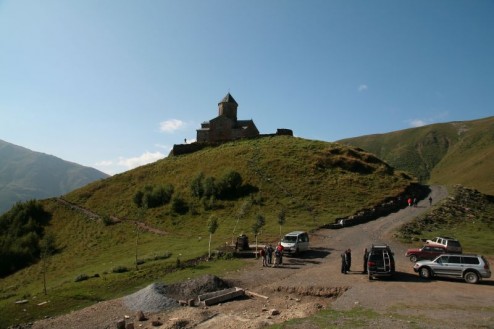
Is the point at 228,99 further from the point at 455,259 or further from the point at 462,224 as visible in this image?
the point at 455,259

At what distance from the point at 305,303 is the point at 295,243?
12524 mm

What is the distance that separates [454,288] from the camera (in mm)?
21016

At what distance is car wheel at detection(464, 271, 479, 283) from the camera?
2241 centimetres

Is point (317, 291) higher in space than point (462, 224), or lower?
lower

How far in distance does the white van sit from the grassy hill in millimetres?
4449

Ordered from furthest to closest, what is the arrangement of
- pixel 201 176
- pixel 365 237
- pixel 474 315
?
pixel 201 176 → pixel 365 237 → pixel 474 315

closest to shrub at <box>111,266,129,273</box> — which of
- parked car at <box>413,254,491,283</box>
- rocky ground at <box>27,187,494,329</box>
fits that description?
rocky ground at <box>27,187,494,329</box>

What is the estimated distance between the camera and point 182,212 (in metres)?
56.5

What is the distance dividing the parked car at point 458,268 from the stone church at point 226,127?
73.8 m

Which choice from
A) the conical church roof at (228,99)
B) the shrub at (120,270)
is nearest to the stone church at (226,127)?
the conical church roof at (228,99)

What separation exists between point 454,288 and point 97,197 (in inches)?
2458

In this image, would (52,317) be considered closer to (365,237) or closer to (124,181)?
(365,237)

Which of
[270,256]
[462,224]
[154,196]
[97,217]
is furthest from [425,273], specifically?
[97,217]

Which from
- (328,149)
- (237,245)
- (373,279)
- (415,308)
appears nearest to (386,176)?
(328,149)
